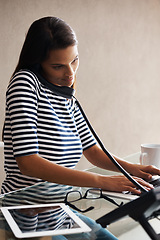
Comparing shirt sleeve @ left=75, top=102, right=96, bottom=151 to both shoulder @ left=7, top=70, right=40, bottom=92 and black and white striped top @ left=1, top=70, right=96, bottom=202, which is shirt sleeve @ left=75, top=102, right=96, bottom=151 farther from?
shoulder @ left=7, top=70, right=40, bottom=92

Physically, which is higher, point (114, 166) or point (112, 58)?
point (112, 58)

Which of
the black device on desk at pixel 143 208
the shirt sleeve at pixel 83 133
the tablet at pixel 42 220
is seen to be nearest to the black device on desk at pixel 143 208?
the black device on desk at pixel 143 208

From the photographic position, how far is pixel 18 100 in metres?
1.12

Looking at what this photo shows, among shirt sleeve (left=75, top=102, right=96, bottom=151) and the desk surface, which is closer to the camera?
the desk surface

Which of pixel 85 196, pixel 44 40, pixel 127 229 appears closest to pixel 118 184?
pixel 85 196

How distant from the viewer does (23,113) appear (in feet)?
Result: 3.61

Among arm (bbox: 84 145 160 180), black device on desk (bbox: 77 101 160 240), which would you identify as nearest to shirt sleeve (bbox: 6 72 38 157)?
arm (bbox: 84 145 160 180)

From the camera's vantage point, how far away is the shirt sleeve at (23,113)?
1.08 metres

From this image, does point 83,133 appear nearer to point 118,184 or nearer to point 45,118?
point 45,118

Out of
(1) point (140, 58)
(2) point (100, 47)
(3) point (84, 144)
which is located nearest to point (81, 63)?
(2) point (100, 47)

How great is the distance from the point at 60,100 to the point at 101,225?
0.70 meters

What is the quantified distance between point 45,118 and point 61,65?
20 cm

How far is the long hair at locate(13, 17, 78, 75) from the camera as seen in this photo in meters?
1.20

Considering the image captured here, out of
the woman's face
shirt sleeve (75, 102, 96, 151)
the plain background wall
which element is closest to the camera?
the woman's face
